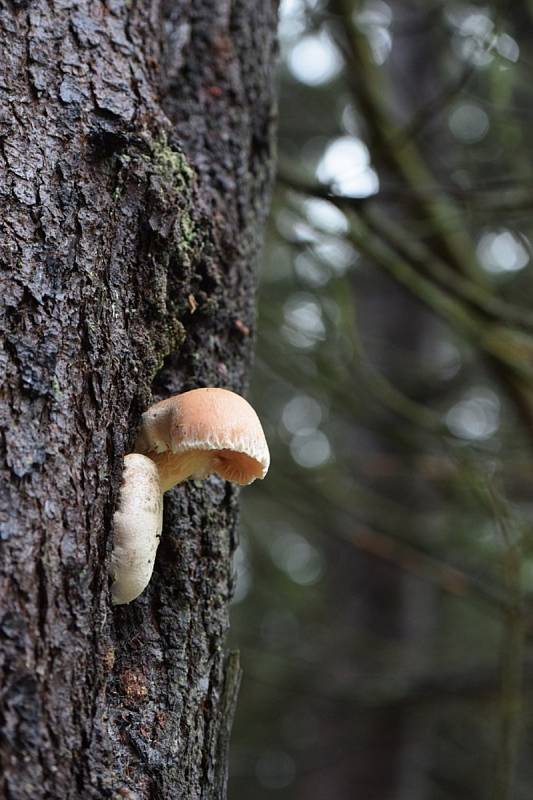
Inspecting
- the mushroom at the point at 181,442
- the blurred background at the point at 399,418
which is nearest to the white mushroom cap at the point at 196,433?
the mushroom at the point at 181,442

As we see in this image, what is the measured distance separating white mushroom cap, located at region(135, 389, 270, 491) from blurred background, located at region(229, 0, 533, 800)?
1.49 m

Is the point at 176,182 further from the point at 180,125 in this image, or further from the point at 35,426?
the point at 35,426

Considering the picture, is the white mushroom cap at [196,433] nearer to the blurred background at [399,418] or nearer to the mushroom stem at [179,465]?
the mushroom stem at [179,465]

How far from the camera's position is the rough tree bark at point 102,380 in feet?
4.40

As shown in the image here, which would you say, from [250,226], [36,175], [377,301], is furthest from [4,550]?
[377,301]

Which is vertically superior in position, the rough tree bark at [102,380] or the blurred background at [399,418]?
the blurred background at [399,418]

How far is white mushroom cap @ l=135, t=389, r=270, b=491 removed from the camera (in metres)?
1.60

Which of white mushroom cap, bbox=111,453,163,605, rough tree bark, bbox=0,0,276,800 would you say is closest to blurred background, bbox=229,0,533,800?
rough tree bark, bbox=0,0,276,800

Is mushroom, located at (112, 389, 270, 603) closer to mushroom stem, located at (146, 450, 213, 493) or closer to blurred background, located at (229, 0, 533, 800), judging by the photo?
mushroom stem, located at (146, 450, 213, 493)

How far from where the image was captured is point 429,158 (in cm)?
655

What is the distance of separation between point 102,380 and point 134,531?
0.98 ft

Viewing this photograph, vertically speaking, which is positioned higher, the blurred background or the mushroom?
the blurred background

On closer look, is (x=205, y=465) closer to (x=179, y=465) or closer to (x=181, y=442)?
(x=179, y=465)

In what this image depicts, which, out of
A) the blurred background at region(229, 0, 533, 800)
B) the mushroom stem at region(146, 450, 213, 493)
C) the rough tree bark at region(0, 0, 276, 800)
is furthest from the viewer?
the blurred background at region(229, 0, 533, 800)
